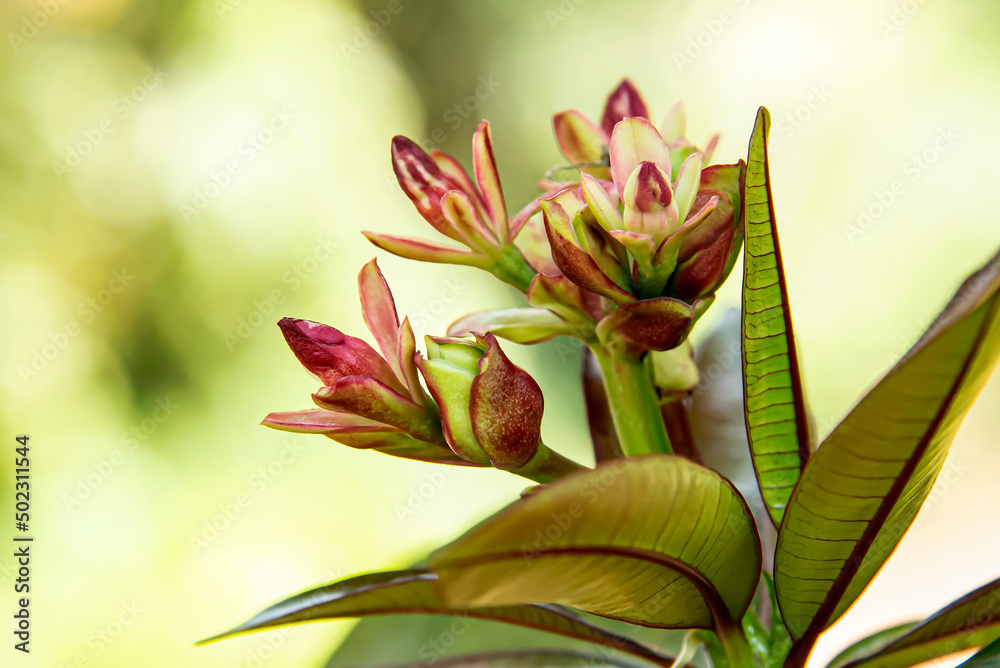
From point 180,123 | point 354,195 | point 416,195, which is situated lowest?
point 416,195

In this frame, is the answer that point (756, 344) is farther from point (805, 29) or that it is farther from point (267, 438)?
point (805, 29)

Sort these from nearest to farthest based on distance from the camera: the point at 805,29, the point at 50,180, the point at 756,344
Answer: the point at 756,344 < the point at 50,180 < the point at 805,29

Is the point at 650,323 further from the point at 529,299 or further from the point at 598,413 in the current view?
the point at 598,413

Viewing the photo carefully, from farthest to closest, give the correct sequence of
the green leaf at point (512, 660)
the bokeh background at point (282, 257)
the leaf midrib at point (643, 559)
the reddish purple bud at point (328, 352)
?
the bokeh background at point (282, 257)
the green leaf at point (512, 660)
the reddish purple bud at point (328, 352)
the leaf midrib at point (643, 559)

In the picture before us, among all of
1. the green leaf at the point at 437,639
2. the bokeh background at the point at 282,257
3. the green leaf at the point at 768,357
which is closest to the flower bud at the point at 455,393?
the green leaf at the point at 768,357

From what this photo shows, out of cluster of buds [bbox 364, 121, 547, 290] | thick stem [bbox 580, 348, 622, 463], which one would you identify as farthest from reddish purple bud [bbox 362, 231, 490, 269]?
thick stem [bbox 580, 348, 622, 463]

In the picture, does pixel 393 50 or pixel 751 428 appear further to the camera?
pixel 393 50

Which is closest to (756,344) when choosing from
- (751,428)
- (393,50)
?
(751,428)

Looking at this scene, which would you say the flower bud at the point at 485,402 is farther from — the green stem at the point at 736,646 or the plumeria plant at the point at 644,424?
the green stem at the point at 736,646
